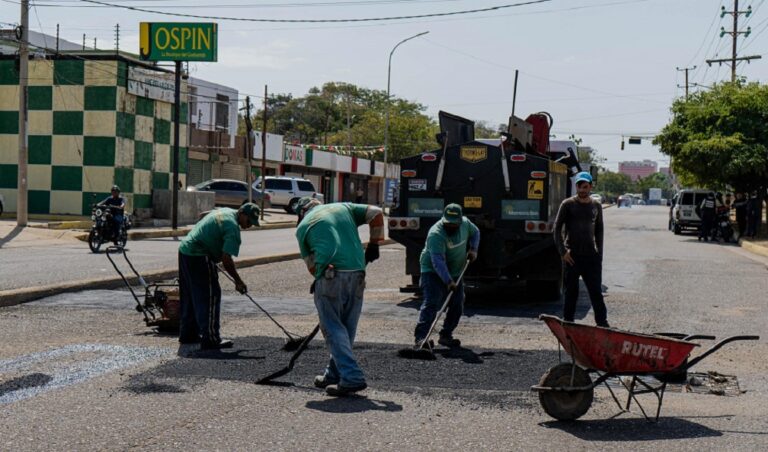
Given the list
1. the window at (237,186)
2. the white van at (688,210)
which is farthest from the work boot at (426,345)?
the window at (237,186)

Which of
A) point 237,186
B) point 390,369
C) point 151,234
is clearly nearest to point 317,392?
point 390,369

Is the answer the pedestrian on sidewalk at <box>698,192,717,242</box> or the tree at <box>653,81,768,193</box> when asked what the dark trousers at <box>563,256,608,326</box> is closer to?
the pedestrian on sidewalk at <box>698,192,717,242</box>

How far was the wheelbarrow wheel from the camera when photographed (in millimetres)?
6699

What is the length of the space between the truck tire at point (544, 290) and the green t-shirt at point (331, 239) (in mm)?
7562

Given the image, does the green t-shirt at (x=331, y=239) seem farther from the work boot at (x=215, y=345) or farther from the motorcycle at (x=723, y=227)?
the motorcycle at (x=723, y=227)

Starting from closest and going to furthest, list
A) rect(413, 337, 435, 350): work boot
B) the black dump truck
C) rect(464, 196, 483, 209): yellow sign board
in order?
1. rect(413, 337, 435, 350): work boot
2. the black dump truck
3. rect(464, 196, 483, 209): yellow sign board

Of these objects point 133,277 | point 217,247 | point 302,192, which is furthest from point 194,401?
point 302,192

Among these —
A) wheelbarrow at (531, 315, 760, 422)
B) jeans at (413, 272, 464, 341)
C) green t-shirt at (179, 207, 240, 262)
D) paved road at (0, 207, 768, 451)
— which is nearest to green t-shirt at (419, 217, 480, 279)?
jeans at (413, 272, 464, 341)

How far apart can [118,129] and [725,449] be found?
99.4 ft

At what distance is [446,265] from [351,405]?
9.78 feet

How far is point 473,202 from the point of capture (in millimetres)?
14047

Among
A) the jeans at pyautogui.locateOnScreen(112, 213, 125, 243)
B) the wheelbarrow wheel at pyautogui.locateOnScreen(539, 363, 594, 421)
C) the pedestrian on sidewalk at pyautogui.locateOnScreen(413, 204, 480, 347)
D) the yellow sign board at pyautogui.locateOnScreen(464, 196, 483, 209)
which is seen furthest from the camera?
the jeans at pyautogui.locateOnScreen(112, 213, 125, 243)

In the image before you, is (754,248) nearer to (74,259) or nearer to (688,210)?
(688,210)

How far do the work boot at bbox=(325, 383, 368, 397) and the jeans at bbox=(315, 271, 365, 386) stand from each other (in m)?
0.02
